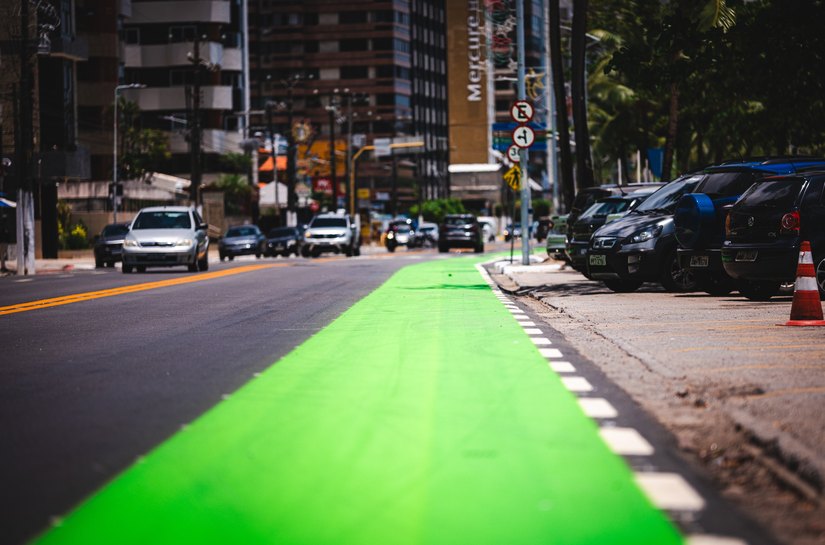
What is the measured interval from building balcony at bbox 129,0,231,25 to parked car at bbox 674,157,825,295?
89.4 m

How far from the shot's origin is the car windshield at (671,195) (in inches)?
912

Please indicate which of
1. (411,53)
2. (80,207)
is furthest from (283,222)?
(411,53)

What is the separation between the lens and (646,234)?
2281 centimetres

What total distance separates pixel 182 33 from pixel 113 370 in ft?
330

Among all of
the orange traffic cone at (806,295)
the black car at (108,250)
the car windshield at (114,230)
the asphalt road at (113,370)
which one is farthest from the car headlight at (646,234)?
the car windshield at (114,230)

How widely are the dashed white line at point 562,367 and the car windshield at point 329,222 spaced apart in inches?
1954

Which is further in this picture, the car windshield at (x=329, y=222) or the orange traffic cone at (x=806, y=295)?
the car windshield at (x=329, y=222)

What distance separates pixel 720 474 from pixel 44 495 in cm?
312

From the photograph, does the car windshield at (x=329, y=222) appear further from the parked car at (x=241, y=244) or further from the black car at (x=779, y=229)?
the black car at (x=779, y=229)

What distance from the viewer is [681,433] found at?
27.7ft

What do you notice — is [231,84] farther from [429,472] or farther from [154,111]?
[429,472]

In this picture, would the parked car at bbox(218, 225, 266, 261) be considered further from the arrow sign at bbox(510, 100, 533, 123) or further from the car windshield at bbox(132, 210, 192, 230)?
the arrow sign at bbox(510, 100, 533, 123)

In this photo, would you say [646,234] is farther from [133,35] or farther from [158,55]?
[133,35]

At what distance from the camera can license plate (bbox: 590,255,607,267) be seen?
23328 millimetres
